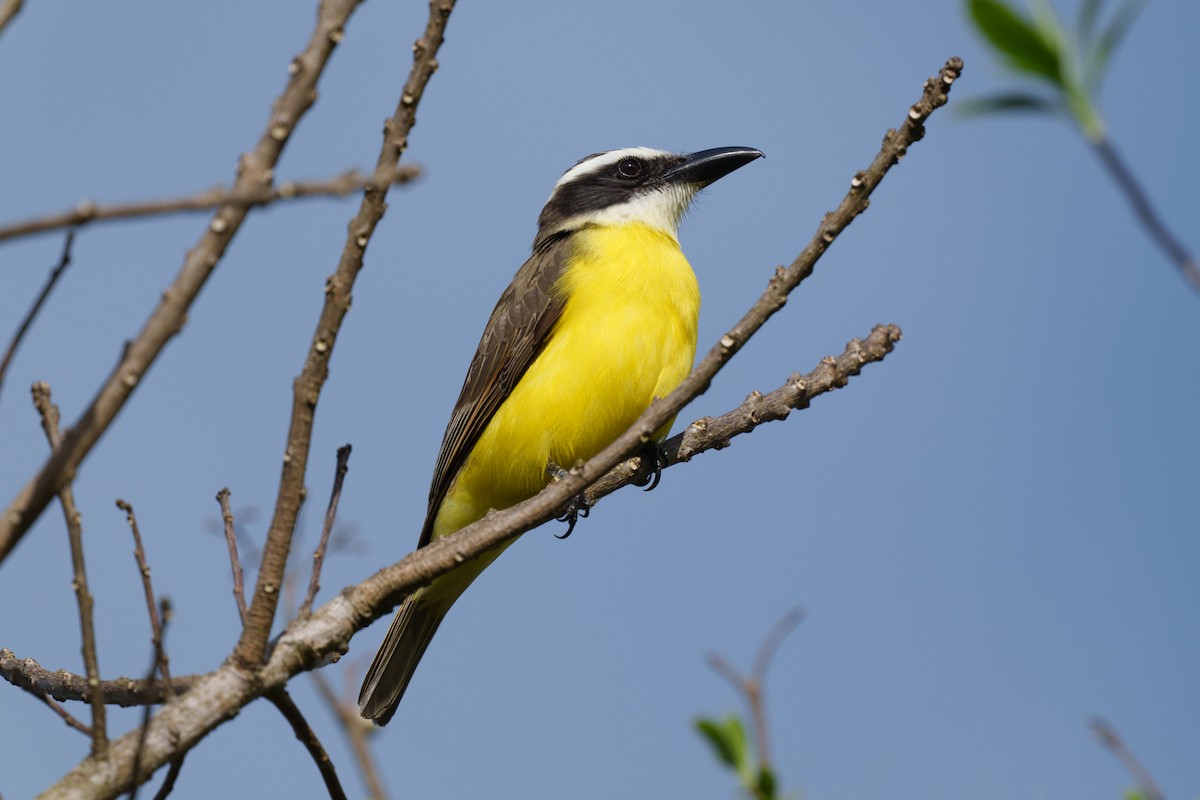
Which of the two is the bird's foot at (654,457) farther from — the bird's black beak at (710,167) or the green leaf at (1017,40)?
the green leaf at (1017,40)

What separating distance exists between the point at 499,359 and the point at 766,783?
14.7ft

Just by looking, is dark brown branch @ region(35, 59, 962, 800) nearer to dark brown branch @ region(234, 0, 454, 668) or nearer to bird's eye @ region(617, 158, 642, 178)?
dark brown branch @ region(234, 0, 454, 668)

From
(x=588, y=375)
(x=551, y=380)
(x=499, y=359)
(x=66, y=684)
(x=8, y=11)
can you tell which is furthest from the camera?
(x=499, y=359)

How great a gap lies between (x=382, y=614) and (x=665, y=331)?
3.16m

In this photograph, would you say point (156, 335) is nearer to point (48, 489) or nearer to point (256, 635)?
point (48, 489)

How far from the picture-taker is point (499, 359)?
6.29 m

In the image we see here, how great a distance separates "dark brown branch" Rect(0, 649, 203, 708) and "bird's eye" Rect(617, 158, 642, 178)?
14.9ft

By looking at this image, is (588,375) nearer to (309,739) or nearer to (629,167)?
(629,167)

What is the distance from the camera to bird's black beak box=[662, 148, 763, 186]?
23.8 ft

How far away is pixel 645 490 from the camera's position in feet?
18.7

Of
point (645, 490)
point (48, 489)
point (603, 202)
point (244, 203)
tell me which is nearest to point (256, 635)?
point (48, 489)

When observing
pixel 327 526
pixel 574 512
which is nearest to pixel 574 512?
pixel 574 512

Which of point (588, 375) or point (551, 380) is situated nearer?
point (588, 375)

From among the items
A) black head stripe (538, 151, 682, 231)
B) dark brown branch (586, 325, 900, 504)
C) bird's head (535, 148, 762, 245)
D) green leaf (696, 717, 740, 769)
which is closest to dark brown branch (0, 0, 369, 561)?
green leaf (696, 717, 740, 769)
